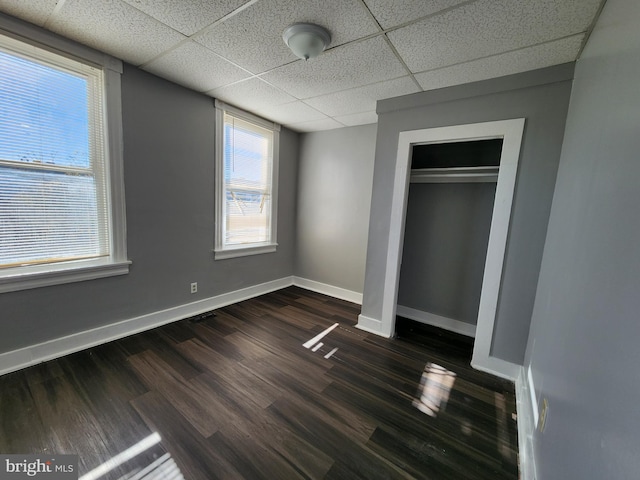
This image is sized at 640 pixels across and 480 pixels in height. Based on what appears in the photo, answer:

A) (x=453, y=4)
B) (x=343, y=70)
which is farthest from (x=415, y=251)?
(x=453, y=4)

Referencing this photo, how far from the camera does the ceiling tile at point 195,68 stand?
6.43ft

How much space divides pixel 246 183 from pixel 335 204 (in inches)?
51.3

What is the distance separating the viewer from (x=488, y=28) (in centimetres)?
151

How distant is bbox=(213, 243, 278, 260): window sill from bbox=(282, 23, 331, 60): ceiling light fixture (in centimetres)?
231

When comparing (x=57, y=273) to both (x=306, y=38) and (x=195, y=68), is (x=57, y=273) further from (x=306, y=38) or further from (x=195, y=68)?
(x=306, y=38)

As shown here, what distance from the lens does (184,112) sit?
8.54 ft

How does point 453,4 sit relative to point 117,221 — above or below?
above

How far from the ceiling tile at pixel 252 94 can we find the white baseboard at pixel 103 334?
236 cm

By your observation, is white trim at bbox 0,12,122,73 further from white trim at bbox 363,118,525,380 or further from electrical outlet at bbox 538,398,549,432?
electrical outlet at bbox 538,398,549,432

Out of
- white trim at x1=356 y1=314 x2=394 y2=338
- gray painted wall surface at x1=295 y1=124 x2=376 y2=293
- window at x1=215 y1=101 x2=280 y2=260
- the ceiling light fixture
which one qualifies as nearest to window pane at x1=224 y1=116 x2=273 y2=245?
window at x1=215 y1=101 x2=280 y2=260

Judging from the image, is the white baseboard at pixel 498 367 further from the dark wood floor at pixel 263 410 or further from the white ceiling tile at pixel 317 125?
the white ceiling tile at pixel 317 125

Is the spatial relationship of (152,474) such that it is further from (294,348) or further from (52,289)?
(52,289)

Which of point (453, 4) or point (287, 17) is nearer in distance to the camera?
point (453, 4)

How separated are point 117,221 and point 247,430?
205cm
